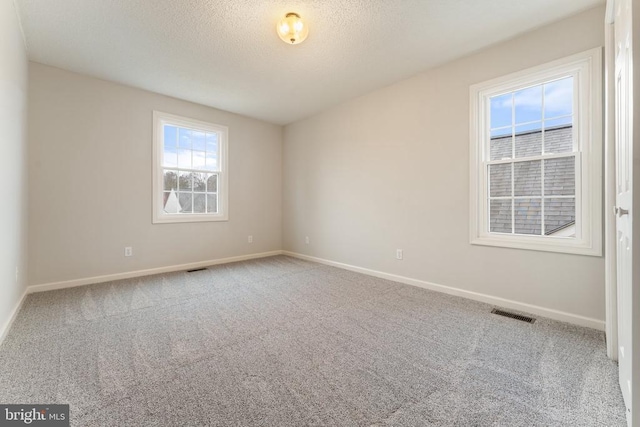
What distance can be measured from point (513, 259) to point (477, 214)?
54 cm

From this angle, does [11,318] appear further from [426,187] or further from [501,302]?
[501,302]

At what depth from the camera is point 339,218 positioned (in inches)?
172

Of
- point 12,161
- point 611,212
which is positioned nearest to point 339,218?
point 611,212

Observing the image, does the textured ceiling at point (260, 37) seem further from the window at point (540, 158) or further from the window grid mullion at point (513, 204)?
the window grid mullion at point (513, 204)

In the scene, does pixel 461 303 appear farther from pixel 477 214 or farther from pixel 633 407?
pixel 633 407

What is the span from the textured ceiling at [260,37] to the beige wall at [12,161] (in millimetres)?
315

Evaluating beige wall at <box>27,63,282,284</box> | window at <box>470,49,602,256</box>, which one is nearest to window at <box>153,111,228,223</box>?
beige wall at <box>27,63,282,284</box>

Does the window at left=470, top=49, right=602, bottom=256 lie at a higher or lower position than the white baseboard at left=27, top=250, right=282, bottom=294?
higher

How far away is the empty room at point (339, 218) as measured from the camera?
142cm

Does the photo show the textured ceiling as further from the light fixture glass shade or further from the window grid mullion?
the window grid mullion

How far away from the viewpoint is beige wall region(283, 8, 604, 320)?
7.78ft

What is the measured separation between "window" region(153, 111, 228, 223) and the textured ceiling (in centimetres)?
71

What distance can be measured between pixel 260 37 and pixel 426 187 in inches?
94.9

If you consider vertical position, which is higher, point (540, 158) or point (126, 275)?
point (540, 158)
